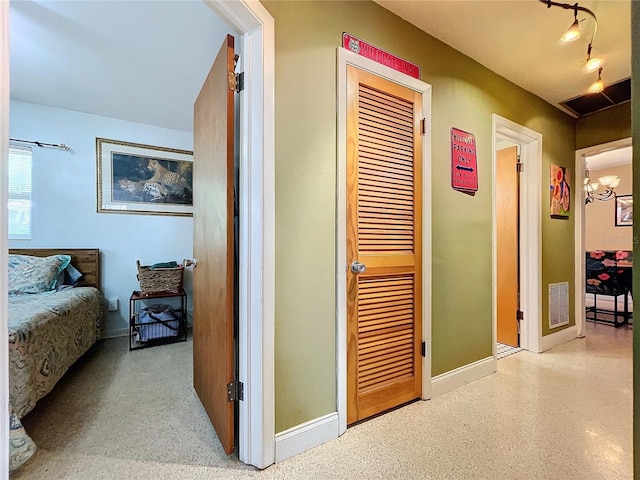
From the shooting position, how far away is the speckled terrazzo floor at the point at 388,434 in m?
1.25

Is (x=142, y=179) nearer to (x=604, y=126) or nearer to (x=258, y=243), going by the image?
(x=258, y=243)

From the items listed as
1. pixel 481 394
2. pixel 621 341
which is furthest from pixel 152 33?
pixel 621 341

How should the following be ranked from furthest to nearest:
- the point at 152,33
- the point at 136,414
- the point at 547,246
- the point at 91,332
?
the point at 547,246 < the point at 91,332 < the point at 152,33 < the point at 136,414

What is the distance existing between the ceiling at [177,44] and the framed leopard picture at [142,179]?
1.70 feet

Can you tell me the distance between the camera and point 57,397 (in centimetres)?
183

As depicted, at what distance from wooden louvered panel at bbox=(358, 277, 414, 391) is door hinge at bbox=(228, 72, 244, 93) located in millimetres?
1159

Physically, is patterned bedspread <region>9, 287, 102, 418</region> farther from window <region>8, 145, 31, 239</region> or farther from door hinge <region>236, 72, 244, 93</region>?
door hinge <region>236, 72, 244, 93</region>

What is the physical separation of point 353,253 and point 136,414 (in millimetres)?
1578

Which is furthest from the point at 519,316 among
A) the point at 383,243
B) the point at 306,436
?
the point at 306,436

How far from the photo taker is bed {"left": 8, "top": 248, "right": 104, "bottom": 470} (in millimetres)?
1386

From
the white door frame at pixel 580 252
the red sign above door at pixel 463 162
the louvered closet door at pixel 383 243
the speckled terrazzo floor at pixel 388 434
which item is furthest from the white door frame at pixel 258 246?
the white door frame at pixel 580 252

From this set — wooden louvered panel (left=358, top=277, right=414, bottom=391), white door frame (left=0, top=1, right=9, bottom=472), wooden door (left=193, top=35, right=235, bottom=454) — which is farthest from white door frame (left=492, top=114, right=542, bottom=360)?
white door frame (left=0, top=1, right=9, bottom=472)

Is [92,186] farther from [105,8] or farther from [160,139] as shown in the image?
[105,8]

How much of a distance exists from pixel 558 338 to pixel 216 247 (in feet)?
11.2
